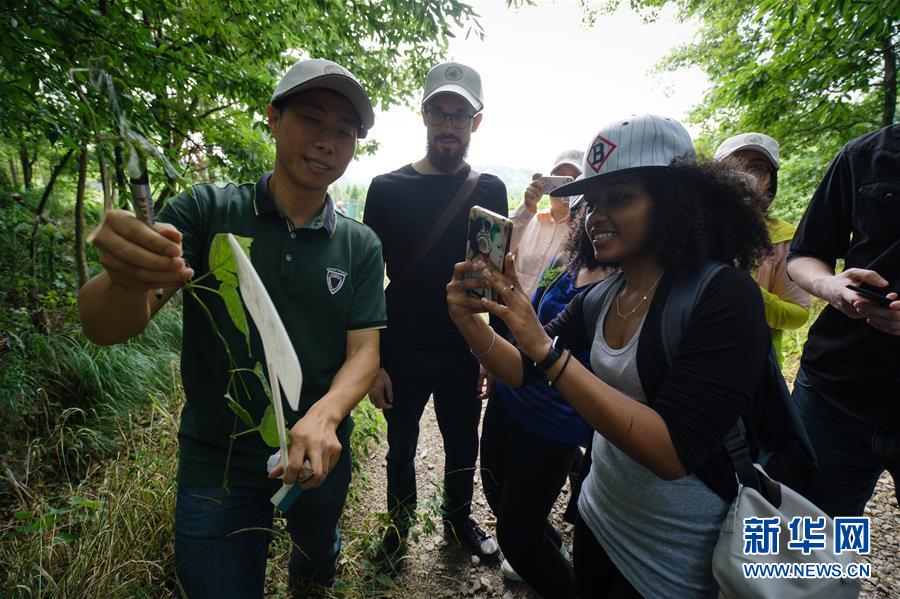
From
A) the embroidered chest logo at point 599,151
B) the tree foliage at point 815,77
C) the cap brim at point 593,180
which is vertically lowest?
the cap brim at point 593,180

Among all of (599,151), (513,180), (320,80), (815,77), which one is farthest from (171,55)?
(513,180)

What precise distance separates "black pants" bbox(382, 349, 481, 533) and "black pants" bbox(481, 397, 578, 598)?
1.81 ft

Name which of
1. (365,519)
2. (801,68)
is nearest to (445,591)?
(365,519)

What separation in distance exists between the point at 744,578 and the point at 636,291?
0.89 m

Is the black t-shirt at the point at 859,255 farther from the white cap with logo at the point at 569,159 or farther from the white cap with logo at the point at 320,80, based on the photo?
the white cap with logo at the point at 320,80

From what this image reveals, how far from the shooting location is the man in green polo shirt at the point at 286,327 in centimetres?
144

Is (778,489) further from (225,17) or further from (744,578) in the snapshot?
(225,17)

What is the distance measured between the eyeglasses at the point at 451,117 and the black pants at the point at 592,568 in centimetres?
223

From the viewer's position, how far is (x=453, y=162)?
2.55 metres

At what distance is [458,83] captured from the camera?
245 centimetres

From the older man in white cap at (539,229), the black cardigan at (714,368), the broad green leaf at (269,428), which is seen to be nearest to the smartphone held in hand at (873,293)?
the black cardigan at (714,368)

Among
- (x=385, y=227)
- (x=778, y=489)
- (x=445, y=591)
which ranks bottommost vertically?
(x=445, y=591)

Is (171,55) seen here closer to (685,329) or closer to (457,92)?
→ (457,92)

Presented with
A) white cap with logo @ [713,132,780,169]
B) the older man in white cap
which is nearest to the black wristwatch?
the older man in white cap
